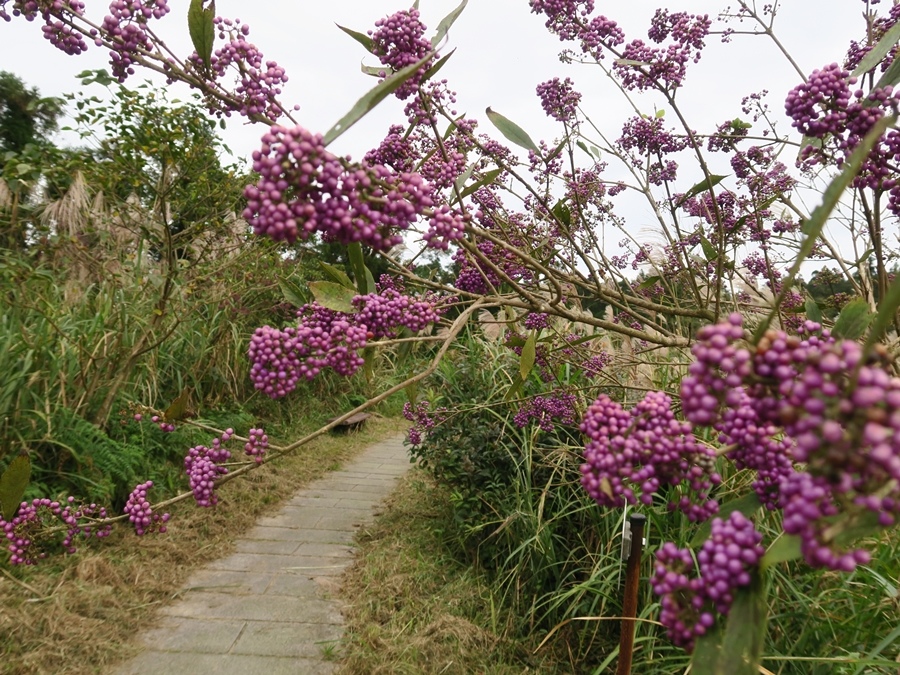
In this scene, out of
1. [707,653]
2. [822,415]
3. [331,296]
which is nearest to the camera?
[822,415]

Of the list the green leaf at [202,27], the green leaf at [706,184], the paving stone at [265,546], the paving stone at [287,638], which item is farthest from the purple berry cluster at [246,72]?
the paving stone at [265,546]

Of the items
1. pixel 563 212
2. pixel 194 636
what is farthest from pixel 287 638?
pixel 563 212

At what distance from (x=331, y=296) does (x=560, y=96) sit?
1559mm

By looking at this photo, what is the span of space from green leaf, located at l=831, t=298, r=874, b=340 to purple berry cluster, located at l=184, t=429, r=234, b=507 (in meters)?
1.09

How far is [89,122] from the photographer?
12.6ft

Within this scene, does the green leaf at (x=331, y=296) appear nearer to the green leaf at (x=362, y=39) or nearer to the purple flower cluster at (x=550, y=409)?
the green leaf at (x=362, y=39)

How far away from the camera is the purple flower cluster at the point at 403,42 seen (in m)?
0.98

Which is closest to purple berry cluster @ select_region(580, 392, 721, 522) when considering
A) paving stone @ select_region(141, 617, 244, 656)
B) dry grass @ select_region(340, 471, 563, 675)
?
dry grass @ select_region(340, 471, 563, 675)

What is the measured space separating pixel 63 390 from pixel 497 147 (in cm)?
294

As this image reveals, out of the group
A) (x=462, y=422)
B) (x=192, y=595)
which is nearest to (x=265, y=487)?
(x=192, y=595)

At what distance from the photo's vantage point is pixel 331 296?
1.11 metres

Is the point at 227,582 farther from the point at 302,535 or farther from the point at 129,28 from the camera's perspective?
the point at 129,28

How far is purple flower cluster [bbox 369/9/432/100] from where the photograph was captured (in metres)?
0.98

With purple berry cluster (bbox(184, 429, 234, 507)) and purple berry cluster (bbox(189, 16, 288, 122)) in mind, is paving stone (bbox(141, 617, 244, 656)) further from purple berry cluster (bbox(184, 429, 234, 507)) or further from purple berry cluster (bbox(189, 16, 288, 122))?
purple berry cluster (bbox(189, 16, 288, 122))
